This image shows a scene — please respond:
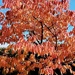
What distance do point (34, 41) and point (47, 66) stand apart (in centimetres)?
104

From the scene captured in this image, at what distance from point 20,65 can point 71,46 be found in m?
1.84

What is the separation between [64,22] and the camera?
30.7 ft

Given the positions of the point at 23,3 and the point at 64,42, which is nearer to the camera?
the point at 23,3

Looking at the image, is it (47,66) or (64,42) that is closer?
(47,66)

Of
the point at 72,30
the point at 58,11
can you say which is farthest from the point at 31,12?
the point at 72,30

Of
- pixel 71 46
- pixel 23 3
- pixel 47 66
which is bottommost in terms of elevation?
pixel 47 66

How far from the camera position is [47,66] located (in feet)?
29.7

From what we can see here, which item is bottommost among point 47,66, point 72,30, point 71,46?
point 47,66

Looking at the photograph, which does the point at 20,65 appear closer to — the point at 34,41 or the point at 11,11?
the point at 34,41

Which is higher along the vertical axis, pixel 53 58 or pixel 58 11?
pixel 58 11

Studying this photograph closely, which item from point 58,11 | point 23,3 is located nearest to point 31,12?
point 23,3

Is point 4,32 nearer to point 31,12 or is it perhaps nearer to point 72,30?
point 31,12

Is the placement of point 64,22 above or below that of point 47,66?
above

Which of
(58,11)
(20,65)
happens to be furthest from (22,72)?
(58,11)
